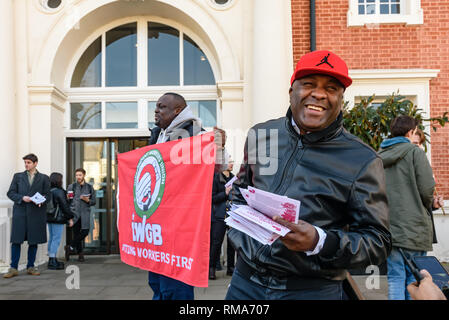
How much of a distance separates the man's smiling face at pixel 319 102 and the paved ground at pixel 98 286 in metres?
3.95

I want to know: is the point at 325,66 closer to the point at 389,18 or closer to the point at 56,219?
the point at 56,219

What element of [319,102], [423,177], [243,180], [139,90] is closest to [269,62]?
[139,90]

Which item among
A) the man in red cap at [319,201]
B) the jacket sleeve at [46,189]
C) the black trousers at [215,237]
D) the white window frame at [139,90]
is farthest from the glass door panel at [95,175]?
the man in red cap at [319,201]

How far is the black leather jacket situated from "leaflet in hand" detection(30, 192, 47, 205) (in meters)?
5.94

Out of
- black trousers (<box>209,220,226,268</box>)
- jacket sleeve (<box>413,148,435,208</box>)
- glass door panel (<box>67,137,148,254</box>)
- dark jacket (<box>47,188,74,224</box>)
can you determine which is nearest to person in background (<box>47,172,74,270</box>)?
dark jacket (<box>47,188,74,224</box>)

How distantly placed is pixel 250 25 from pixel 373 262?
733cm

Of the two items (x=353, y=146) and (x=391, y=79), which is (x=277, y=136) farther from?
(x=391, y=79)

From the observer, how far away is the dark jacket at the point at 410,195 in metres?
3.95

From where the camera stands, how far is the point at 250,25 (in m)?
8.33

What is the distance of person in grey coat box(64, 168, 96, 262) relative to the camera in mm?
8406

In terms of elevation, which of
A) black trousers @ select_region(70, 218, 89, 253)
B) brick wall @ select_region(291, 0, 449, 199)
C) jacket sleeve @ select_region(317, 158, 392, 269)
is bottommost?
black trousers @ select_region(70, 218, 89, 253)

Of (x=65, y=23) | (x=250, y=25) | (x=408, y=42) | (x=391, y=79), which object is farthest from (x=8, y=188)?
(x=408, y=42)

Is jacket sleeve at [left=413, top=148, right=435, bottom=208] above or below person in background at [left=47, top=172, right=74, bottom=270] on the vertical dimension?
above

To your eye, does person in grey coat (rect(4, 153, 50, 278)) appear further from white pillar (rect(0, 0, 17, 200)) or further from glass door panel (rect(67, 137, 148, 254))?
glass door panel (rect(67, 137, 148, 254))
